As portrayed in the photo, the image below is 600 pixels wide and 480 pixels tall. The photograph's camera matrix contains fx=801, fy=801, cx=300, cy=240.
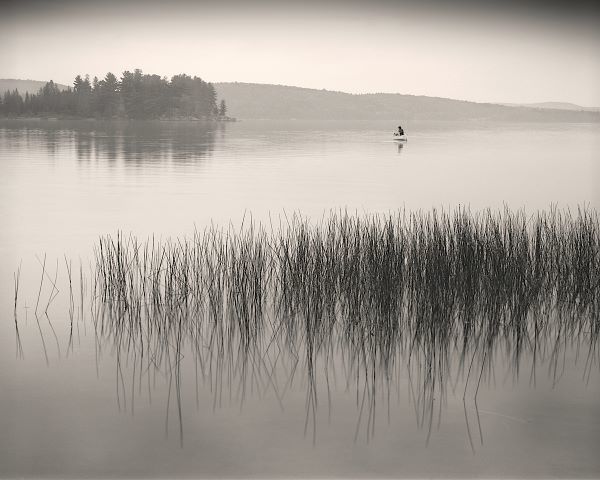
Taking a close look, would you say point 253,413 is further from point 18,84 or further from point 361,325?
point 18,84

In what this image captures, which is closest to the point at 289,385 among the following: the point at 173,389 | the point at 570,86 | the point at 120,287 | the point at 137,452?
the point at 173,389

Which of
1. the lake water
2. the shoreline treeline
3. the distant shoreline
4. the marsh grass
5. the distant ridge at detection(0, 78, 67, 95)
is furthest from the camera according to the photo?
the distant shoreline

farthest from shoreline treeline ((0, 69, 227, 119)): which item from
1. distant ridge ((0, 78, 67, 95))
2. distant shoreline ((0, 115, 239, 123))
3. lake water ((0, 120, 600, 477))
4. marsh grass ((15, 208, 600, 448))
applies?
marsh grass ((15, 208, 600, 448))

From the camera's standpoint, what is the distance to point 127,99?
121ft

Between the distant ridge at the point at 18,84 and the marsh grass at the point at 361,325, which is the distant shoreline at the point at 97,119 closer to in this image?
the distant ridge at the point at 18,84

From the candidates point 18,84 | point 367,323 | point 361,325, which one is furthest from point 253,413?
point 18,84

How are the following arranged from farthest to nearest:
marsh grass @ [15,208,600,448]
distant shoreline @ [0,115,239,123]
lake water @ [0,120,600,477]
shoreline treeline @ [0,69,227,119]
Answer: distant shoreline @ [0,115,239,123]
shoreline treeline @ [0,69,227,119]
marsh grass @ [15,208,600,448]
lake water @ [0,120,600,477]

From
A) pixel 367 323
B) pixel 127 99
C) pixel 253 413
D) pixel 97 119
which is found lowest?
pixel 253 413

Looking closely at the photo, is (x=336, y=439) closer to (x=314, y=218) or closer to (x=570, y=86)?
(x=314, y=218)

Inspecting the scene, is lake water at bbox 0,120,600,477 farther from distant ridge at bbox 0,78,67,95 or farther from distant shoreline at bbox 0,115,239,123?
distant shoreline at bbox 0,115,239,123

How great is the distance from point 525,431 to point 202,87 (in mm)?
36063

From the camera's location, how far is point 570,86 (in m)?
10.8

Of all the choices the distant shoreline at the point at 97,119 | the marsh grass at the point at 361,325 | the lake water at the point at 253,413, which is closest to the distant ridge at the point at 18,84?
the lake water at the point at 253,413

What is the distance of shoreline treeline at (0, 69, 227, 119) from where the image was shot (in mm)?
35719
